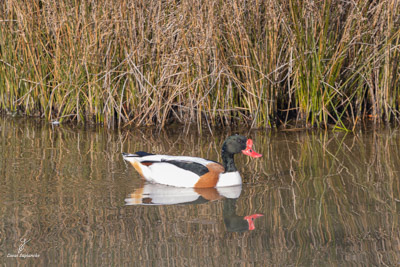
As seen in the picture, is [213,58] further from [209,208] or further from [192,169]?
[209,208]

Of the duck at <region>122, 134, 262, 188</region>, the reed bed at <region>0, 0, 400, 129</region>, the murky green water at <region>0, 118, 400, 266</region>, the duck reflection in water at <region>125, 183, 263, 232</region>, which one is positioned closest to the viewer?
the murky green water at <region>0, 118, 400, 266</region>

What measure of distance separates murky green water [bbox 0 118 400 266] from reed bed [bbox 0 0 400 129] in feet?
1.86

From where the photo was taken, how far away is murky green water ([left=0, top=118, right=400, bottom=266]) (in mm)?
4430

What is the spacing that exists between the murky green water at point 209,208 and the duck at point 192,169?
17 centimetres

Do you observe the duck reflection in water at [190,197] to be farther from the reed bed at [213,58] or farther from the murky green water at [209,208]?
the reed bed at [213,58]

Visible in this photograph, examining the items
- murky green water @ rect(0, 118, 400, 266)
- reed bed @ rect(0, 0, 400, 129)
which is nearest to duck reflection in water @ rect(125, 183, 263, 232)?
murky green water @ rect(0, 118, 400, 266)

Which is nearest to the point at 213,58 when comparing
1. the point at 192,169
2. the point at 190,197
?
the point at 192,169

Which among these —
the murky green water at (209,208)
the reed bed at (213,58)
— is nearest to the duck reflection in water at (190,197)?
the murky green water at (209,208)

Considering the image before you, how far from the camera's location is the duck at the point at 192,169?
618 centimetres

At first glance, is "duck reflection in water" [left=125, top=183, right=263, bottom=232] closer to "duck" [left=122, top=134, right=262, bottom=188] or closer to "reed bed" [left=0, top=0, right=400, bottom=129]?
"duck" [left=122, top=134, right=262, bottom=188]

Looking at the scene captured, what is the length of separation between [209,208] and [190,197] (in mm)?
393

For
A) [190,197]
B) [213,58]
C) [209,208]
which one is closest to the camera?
[209,208]

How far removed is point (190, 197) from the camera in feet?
19.4

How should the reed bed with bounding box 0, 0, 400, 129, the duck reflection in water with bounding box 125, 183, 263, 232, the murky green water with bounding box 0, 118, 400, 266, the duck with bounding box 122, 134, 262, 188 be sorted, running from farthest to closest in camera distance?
1. the reed bed with bounding box 0, 0, 400, 129
2. the duck with bounding box 122, 134, 262, 188
3. the duck reflection in water with bounding box 125, 183, 263, 232
4. the murky green water with bounding box 0, 118, 400, 266
